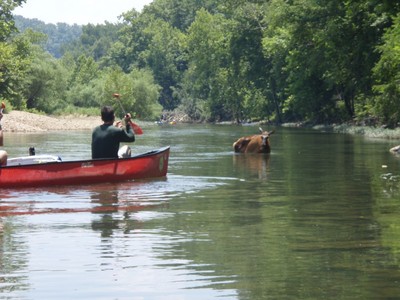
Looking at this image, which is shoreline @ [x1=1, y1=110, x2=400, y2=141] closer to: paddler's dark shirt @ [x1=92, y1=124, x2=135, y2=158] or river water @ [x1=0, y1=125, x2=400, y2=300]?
paddler's dark shirt @ [x1=92, y1=124, x2=135, y2=158]

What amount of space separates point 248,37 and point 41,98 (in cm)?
2032

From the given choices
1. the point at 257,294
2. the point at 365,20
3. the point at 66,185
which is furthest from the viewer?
the point at 365,20

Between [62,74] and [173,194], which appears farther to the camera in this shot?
[62,74]

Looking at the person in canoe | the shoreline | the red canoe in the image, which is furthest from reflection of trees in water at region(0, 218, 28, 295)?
the shoreline

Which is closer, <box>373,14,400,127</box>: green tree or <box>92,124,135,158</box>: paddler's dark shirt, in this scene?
<box>92,124,135,158</box>: paddler's dark shirt

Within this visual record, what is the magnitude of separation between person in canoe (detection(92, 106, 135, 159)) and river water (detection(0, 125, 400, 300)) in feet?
2.94

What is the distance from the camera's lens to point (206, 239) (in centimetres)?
1455

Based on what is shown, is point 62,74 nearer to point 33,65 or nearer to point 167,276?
point 33,65

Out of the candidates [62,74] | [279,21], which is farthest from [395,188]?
[62,74]

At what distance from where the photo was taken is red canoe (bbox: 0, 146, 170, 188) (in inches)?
905

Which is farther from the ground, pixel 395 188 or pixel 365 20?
pixel 365 20

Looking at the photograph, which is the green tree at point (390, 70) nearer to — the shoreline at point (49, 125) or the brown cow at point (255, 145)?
the brown cow at point (255, 145)

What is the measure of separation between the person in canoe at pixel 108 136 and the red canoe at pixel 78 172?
30cm

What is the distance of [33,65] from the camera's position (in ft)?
337
